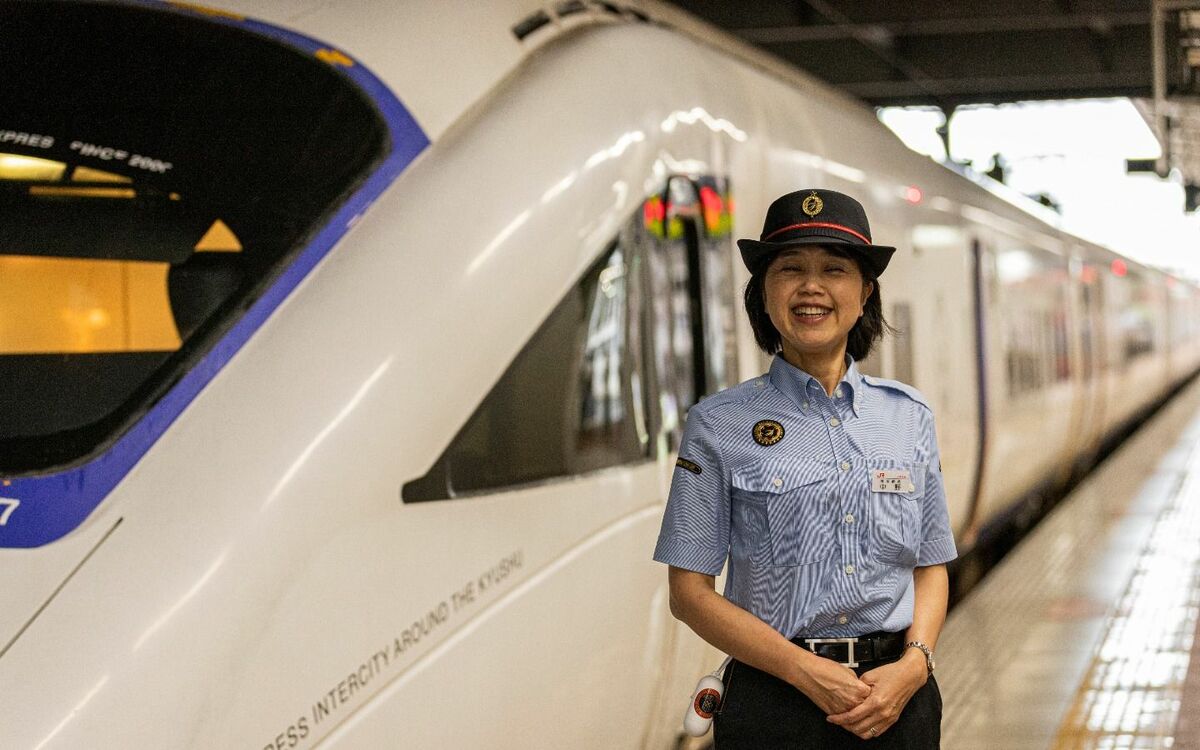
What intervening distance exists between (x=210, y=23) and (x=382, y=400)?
1207mm

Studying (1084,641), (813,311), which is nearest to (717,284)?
(813,311)

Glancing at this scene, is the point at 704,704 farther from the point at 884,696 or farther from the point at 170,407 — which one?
the point at 170,407

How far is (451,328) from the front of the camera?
10.9ft

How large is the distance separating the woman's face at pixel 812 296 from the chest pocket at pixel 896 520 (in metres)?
0.22

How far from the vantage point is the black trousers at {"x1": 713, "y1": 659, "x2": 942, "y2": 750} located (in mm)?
2463

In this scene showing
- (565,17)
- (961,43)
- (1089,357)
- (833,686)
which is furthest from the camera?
(961,43)

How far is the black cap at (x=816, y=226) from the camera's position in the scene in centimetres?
240

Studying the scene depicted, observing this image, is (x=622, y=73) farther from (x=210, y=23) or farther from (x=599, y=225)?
(x=210, y=23)

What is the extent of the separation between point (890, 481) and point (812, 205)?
1.50 feet

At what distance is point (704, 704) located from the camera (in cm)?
250

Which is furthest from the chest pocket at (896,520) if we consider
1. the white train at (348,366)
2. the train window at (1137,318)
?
the train window at (1137,318)

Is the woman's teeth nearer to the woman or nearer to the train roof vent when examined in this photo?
the woman

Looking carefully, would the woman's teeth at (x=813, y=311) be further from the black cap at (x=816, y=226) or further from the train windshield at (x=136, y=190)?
the train windshield at (x=136, y=190)

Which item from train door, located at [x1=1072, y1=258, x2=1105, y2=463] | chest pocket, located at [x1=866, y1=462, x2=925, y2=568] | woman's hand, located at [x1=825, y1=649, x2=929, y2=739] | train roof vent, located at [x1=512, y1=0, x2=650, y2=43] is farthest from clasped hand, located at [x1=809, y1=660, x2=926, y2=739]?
train door, located at [x1=1072, y1=258, x2=1105, y2=463]
